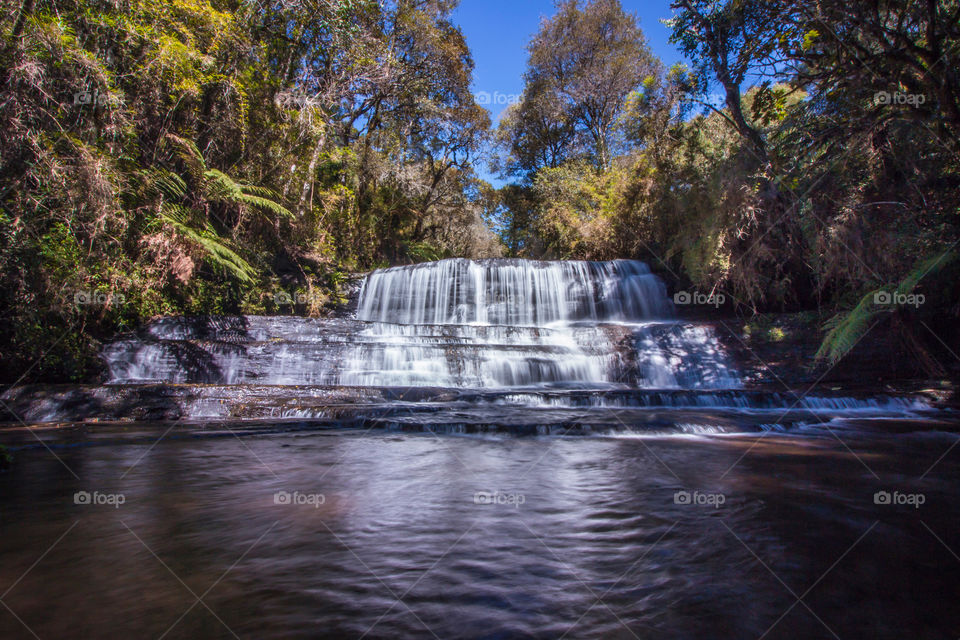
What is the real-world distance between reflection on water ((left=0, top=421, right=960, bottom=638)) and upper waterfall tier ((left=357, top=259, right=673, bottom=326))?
11460 mm

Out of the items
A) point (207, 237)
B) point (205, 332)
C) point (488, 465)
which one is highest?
point (207, 237)

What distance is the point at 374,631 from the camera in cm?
117

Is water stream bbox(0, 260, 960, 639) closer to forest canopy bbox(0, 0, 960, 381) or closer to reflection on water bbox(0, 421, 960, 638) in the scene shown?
reflection on water bbox(0, 421, 960, 638)

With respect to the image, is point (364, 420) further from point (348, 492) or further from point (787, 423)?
point (787, 423)

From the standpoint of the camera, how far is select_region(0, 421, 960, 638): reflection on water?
4.01 ft

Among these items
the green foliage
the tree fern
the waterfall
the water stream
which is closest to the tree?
the green foliage

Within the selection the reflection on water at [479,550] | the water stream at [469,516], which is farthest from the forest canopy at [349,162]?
the reflection on water at [479,550]

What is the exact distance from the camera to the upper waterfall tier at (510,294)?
14.7 m

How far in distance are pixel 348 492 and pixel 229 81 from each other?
452 inches

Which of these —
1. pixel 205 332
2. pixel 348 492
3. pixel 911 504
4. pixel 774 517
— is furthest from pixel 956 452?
pixel 205 332

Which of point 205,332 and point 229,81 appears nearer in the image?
point 205,332

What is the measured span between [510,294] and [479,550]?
13.6m

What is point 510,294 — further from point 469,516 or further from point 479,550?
point 479,550

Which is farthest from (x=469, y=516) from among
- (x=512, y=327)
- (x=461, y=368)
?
(x=512, y=327)
